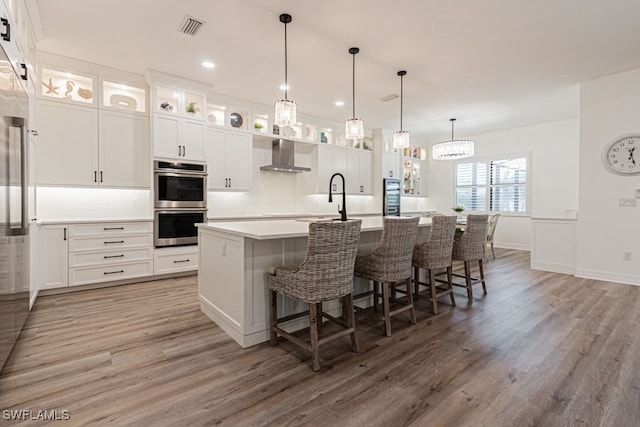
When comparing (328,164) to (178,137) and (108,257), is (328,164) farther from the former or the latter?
(108,257)

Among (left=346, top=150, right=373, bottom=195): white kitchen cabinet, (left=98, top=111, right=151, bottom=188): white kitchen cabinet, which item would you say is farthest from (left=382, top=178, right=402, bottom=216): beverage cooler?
(left=98, top=111, right=151, bottom=188): white kitchen cabinet

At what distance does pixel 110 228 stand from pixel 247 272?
2.71 metres

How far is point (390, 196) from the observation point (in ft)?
24.7

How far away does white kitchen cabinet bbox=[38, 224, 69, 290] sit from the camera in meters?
3.54

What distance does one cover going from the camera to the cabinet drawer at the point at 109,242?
3.76 meters

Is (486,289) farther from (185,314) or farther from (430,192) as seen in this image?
(430,192)

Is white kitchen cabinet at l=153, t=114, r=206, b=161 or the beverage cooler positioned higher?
white kitchen cabinet at l=153, t=114, r=206, b=161

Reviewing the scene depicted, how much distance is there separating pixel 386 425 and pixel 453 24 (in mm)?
3476

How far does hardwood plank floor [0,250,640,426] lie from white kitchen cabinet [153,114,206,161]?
228 centimetres

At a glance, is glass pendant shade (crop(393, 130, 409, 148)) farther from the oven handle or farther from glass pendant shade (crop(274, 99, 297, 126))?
the oven handle

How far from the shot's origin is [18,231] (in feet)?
7.09

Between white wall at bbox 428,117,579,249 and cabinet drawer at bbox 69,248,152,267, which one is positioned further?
white wall at bbox 428,117,579,249

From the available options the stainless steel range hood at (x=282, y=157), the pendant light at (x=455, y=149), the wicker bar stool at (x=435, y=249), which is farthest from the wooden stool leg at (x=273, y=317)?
the pendant light at (x=455, y=149)

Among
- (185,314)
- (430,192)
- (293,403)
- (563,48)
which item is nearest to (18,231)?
(185,314)
